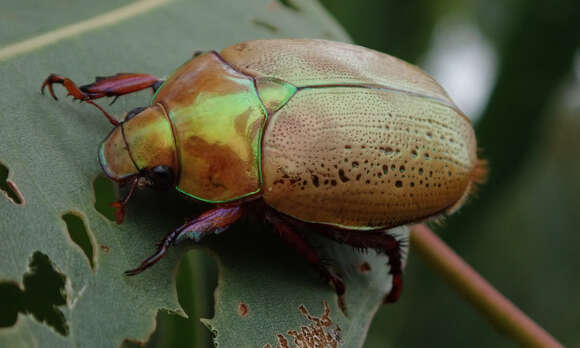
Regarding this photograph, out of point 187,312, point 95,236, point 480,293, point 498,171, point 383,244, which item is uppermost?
point 95,236

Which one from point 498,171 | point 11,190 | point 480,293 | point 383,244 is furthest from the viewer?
point 498,171

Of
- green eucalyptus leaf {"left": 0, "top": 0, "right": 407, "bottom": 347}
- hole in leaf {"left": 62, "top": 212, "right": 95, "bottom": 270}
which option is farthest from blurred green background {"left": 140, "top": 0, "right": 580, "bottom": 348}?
hole in leaf {"left": 62, "top": 212, "right": 95, "bottom": 270}

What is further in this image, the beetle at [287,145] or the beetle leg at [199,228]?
the beetle at [287,145]

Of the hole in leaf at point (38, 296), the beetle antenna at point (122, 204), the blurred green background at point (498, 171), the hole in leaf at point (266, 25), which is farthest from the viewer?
the blurred green background at point (498, 171)

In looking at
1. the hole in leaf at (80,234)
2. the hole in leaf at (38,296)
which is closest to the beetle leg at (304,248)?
the hole in leaf at (80,234)

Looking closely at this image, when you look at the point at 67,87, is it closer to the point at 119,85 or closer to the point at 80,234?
the point at 119,85

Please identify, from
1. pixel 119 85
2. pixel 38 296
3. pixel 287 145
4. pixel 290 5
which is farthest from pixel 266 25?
pixel 38 296

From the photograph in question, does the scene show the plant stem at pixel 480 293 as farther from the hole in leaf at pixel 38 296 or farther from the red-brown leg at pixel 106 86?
the hole in leaf at pixel 38 296

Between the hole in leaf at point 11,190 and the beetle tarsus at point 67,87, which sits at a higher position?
the beetle tarsus at point 67,87

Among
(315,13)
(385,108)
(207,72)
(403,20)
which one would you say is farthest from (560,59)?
(207,72)
